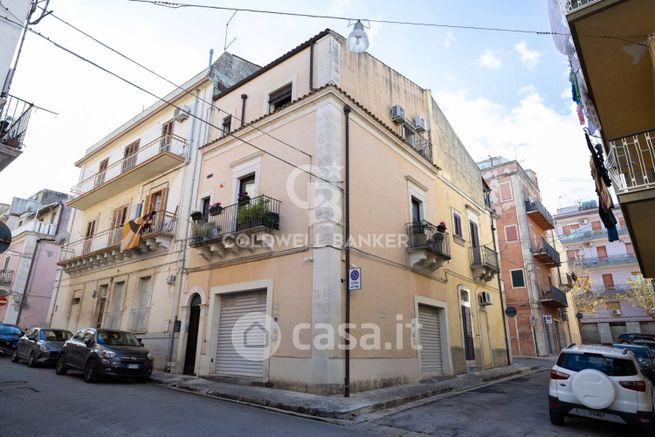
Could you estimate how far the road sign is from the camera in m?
10.5

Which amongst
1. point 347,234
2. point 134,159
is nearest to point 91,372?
point 347,234

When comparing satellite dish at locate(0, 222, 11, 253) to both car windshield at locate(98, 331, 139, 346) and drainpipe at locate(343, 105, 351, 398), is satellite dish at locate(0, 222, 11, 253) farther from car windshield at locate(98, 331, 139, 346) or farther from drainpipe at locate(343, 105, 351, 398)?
drainpipe at locate(343, 105, 351, 398)

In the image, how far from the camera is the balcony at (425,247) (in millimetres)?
13664

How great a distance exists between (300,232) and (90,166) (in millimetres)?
17927

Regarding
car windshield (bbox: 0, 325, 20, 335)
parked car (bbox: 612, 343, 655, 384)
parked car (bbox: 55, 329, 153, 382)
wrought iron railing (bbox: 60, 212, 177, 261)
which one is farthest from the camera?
car windshield (bbox: 0, 325, 20, 335)

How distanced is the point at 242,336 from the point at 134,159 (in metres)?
11.6

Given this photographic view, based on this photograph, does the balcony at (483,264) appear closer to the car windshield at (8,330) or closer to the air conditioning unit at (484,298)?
the air conditioning unit at (484,298)

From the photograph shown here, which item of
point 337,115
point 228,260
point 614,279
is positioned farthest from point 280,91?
point 614,279

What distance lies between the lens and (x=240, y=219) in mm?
12000

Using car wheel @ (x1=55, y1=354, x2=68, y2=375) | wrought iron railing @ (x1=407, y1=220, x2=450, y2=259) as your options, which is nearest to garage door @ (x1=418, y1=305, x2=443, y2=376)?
wrought iron railing @ (x1=407, y1=220, x2=450, y2=259)

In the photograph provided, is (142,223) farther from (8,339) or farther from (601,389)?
(601,389)

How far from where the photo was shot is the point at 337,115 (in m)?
12.1

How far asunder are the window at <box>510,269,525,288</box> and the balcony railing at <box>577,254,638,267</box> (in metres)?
18.2

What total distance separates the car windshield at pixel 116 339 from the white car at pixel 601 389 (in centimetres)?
1109
